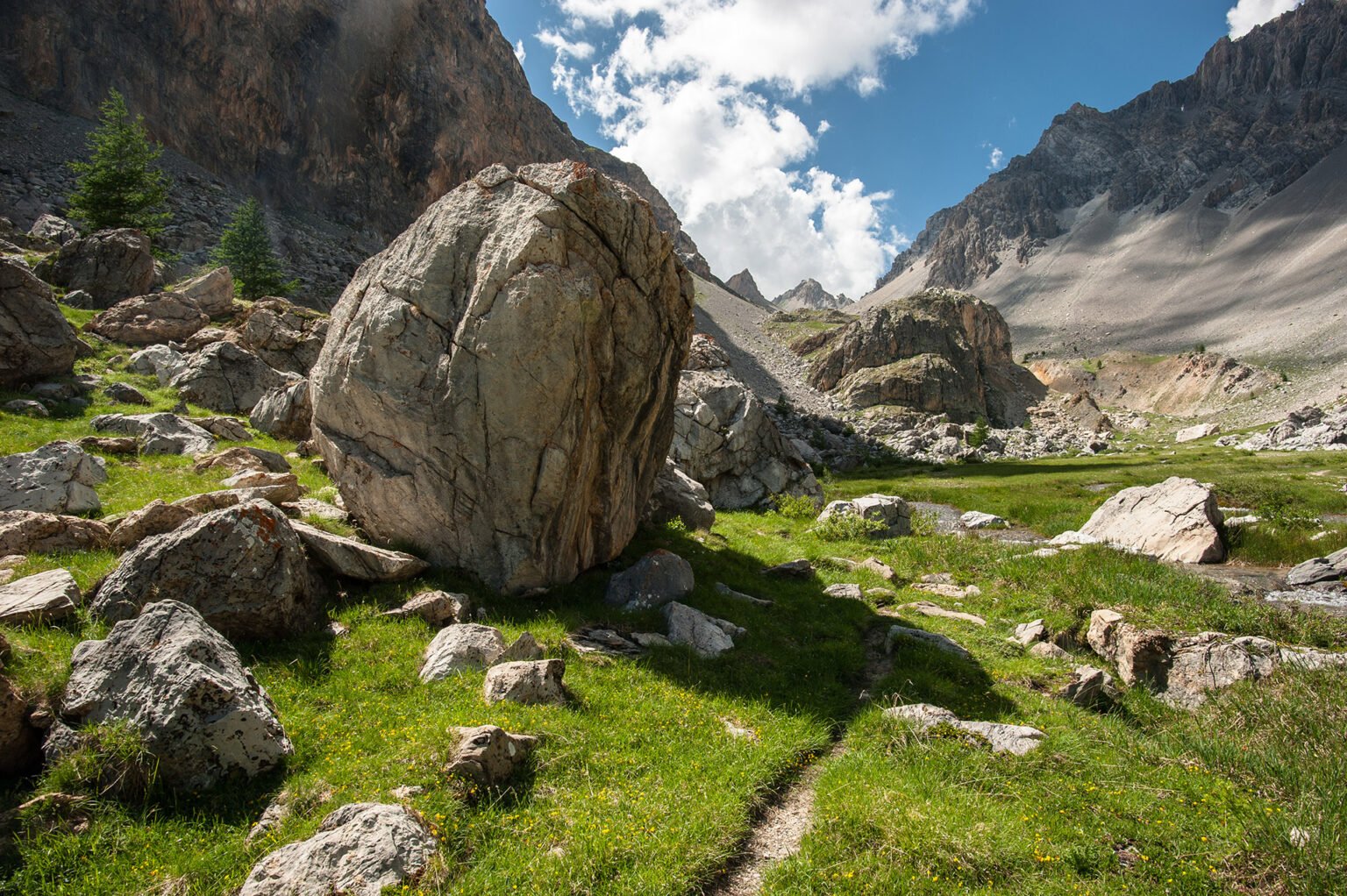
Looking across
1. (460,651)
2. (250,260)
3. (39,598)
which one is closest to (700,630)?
(460,651)

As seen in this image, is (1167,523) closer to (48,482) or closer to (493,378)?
(493,378)

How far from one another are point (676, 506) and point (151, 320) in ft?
86.3

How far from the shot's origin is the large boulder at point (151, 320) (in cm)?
2802

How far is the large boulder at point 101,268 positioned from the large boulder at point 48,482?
2630cm

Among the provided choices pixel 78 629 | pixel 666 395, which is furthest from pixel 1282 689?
pixel 78 629

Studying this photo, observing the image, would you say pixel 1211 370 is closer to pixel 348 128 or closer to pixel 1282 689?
pixel 1282 689

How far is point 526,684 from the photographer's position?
9.39 meters

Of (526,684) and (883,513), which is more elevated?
(526,684)

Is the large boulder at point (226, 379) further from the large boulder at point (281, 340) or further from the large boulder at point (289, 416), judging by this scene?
the large boulder at point (289, 416)

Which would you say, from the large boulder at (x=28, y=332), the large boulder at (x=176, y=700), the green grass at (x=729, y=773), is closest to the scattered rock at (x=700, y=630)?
the green grass at (x=729, y=773)

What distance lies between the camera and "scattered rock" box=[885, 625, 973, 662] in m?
13.8

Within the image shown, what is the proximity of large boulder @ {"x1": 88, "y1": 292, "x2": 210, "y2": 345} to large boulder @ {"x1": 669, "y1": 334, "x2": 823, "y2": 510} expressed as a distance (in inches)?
959

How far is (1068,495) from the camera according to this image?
1757 inches

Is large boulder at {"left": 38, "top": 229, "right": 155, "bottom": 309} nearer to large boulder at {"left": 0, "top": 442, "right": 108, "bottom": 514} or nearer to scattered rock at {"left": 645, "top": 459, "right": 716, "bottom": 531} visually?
large boulder at {"left": 0, "top": 442, "right": 108, "bottom": 514}
